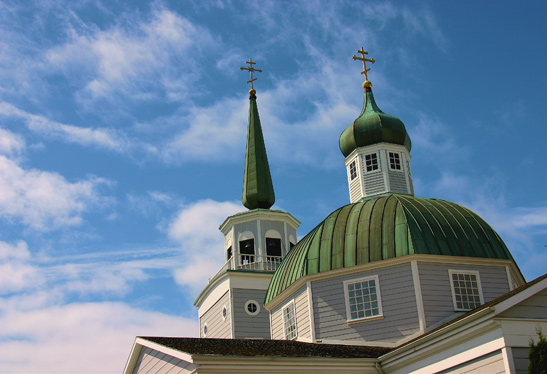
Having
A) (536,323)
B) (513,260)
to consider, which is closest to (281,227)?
(513,260)

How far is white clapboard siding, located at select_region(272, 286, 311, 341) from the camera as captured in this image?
806 inches

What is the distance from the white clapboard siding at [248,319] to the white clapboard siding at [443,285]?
1100 cm

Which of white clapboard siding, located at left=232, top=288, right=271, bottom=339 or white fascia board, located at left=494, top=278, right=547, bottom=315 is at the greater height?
white clapboard siding, located at left=232, top=288, right=271, bottom=339

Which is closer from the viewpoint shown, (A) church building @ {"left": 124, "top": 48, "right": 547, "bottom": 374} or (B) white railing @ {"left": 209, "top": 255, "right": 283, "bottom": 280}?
(A) church building @ {"left": 124, "top": 48, "right": 547, "bottom": 374}

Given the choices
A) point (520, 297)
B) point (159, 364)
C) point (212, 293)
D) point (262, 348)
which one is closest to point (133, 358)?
point (159, 364)

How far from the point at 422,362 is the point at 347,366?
1.99 metres

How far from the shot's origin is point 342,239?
21.1 m

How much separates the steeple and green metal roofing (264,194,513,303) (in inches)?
110

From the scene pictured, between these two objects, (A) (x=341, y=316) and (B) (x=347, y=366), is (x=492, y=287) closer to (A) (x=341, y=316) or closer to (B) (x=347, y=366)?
(A) (x=341, y=316)

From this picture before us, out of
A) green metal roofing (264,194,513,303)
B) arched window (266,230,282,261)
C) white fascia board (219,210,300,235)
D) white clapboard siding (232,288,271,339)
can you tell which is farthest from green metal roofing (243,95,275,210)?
green metal roofing (264,194,513,303)

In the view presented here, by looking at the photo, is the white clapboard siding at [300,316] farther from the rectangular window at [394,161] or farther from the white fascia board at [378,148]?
the white fascia board at [378,148]

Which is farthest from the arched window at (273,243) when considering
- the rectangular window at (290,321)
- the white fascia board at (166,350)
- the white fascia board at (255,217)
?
the white fascia board at (166,350)

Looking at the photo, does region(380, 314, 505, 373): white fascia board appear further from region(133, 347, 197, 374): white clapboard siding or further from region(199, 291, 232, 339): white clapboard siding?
region(199, 291, 232, 339): white clapboard siding

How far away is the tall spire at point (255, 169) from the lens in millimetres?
33688
